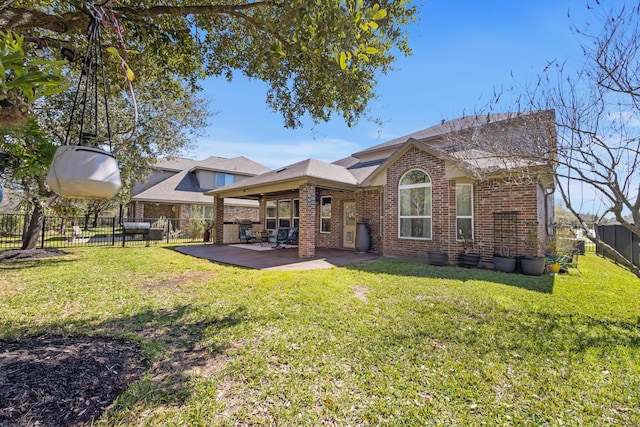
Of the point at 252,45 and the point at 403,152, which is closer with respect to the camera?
the point at 252,45

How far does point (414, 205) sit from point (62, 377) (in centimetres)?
983

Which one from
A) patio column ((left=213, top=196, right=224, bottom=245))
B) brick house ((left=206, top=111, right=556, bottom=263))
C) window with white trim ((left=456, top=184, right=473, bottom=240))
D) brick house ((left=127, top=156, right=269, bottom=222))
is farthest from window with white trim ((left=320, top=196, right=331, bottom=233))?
brick house ((left=127, top=156, right=269, bottom=222))

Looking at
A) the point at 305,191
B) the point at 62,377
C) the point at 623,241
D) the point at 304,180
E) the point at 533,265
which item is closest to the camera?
the point at 62,377

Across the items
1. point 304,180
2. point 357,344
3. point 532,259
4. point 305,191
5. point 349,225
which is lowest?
point 357,344

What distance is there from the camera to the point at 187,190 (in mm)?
22391

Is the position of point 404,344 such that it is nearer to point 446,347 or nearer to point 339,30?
point 446,347

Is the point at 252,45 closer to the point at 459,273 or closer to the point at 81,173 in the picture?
the point at 81,173

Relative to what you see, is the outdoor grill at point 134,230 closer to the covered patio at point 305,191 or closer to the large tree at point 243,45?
the covered patio at point 305,191

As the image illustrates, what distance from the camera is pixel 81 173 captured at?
179cm

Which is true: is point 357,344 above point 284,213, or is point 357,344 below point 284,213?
below

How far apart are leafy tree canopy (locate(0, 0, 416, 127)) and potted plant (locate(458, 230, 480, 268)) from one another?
17.7ft

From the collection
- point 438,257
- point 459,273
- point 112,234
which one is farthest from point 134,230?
point 459,273

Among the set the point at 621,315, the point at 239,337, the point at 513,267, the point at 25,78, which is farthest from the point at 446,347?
the point at 513,267

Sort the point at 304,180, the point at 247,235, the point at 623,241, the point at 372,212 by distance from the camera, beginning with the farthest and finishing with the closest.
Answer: the point at 247,235, the point at 372,212, the point at 623,241, the point at 304,180
